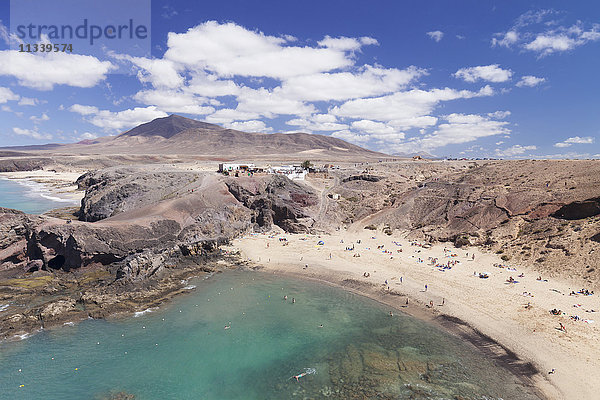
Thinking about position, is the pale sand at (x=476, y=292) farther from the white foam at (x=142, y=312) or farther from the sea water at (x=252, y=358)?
the white foam at (x=142, y=312)

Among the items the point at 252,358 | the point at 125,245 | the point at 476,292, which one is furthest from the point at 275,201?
the point at 476,292

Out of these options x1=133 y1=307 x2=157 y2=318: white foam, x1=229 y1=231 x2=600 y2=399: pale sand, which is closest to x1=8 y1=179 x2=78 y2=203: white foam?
x1=229 y1=231 x2=600 y2=399: pale sand

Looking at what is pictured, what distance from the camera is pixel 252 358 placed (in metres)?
22.7

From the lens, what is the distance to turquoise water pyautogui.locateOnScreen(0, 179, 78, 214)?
209ft

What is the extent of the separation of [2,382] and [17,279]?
626 inches

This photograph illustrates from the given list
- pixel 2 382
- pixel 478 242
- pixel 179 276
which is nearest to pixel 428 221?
pixel 478 242

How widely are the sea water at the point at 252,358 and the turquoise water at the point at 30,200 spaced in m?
50.1

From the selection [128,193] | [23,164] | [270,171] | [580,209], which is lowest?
[580,209]

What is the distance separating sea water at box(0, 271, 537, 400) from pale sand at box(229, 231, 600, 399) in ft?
9.78

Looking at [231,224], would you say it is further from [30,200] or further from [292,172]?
[30,200]

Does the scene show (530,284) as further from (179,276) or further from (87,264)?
(87,264)

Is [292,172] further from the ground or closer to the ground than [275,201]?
further from the ground

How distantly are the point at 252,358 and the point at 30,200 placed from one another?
79843mm

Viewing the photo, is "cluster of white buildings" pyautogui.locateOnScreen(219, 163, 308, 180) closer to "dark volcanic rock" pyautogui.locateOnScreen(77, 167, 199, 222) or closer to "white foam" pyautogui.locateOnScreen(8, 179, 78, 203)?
"dark volcanic rock" pyautogui.locateOnScreen(77, 167, 199, 222)
